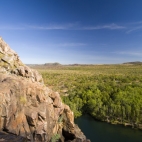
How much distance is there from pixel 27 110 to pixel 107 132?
3404 cm

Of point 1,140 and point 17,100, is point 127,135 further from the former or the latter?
point 1,140

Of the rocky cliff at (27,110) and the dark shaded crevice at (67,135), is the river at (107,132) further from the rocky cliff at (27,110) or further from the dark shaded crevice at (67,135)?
the rocky cliff at (27,110)

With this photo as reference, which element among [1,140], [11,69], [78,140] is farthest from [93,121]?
[1,140]

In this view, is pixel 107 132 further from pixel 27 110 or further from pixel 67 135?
pixel 27 110

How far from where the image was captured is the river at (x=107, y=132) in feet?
152

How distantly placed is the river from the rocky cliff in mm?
14545

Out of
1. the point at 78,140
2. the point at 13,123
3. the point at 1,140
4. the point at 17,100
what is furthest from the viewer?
the point at 78,140

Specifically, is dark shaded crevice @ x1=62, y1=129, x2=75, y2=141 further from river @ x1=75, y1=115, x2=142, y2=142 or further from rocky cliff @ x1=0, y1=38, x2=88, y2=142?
river @ x1=75, y1=115, x2=142, y2=142

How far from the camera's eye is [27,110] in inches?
975

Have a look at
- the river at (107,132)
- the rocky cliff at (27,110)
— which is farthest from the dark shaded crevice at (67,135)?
the river at (107,132)

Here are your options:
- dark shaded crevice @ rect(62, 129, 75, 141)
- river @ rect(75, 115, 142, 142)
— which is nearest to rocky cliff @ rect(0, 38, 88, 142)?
dark shaded crevice @ rect(62, 129, 75, 141)

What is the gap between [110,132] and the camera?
50344mm

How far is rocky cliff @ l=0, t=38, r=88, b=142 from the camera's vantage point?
71.2 feet

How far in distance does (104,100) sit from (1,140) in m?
53.9
